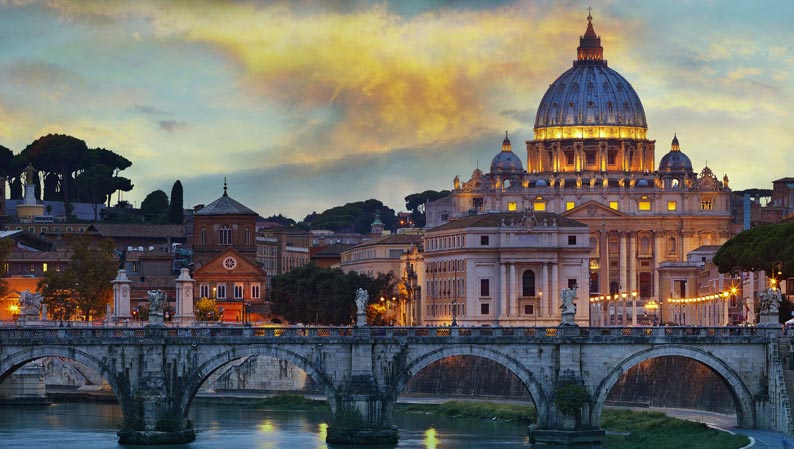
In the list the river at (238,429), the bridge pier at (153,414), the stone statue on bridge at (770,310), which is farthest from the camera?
the river at (238,429)

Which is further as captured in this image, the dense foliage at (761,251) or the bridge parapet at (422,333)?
the dense foliage at (761,251)

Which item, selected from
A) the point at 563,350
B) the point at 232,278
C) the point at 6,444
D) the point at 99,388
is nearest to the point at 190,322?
the point at 99,388

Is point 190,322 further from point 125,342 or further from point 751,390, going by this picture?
point 751,390

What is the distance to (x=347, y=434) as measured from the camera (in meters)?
93.9

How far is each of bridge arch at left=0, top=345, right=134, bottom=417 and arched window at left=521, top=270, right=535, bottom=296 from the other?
88523 millimetres

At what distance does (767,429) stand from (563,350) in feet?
29.0

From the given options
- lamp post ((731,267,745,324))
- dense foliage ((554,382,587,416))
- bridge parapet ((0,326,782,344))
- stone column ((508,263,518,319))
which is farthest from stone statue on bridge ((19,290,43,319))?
stone column ((508,263,518,319))

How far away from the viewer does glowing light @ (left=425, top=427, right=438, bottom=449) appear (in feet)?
321

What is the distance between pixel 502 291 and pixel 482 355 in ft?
287

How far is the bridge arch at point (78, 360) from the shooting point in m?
94.7

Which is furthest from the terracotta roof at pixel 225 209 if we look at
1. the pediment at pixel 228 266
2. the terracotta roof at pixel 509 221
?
the terracotta roof at pixel 509 221

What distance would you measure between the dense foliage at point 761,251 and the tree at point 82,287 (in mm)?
39400

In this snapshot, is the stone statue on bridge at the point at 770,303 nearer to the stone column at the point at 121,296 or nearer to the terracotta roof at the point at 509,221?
the stone column at the point at 121,296

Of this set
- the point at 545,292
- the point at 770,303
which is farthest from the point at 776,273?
the point at 545,292
